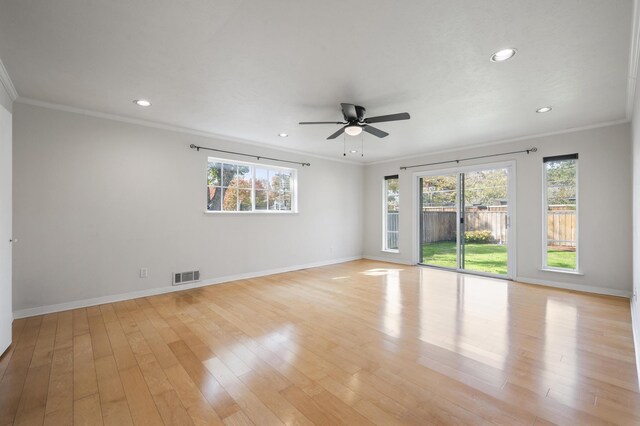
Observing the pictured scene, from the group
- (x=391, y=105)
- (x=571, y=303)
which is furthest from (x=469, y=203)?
(x=391, y=105)

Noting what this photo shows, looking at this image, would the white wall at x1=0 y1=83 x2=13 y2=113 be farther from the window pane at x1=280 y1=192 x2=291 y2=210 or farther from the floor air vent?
the window pane at x1=280 y1=192 x2=291 y2=210

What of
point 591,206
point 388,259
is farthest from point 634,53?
point 388,259

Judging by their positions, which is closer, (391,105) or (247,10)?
(247,10)

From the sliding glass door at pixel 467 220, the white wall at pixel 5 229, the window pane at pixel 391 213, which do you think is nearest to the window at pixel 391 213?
the window pane at pixel 391 213

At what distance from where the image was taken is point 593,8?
188 centimetres

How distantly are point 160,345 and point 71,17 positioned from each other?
267 centimetres

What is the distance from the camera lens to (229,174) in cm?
522

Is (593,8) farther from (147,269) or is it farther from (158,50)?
(147,269)

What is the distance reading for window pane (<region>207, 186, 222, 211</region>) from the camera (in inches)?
196

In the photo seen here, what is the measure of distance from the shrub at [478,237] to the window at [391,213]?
1663 millimetres

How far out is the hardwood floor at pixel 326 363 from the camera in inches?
69.1

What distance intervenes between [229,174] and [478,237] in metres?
4.95

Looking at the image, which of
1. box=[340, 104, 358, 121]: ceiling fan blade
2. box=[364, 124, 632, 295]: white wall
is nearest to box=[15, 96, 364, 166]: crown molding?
box=[340, 104, 358, 121]: ceiling fan blade

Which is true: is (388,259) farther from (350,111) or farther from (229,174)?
(350,111)
